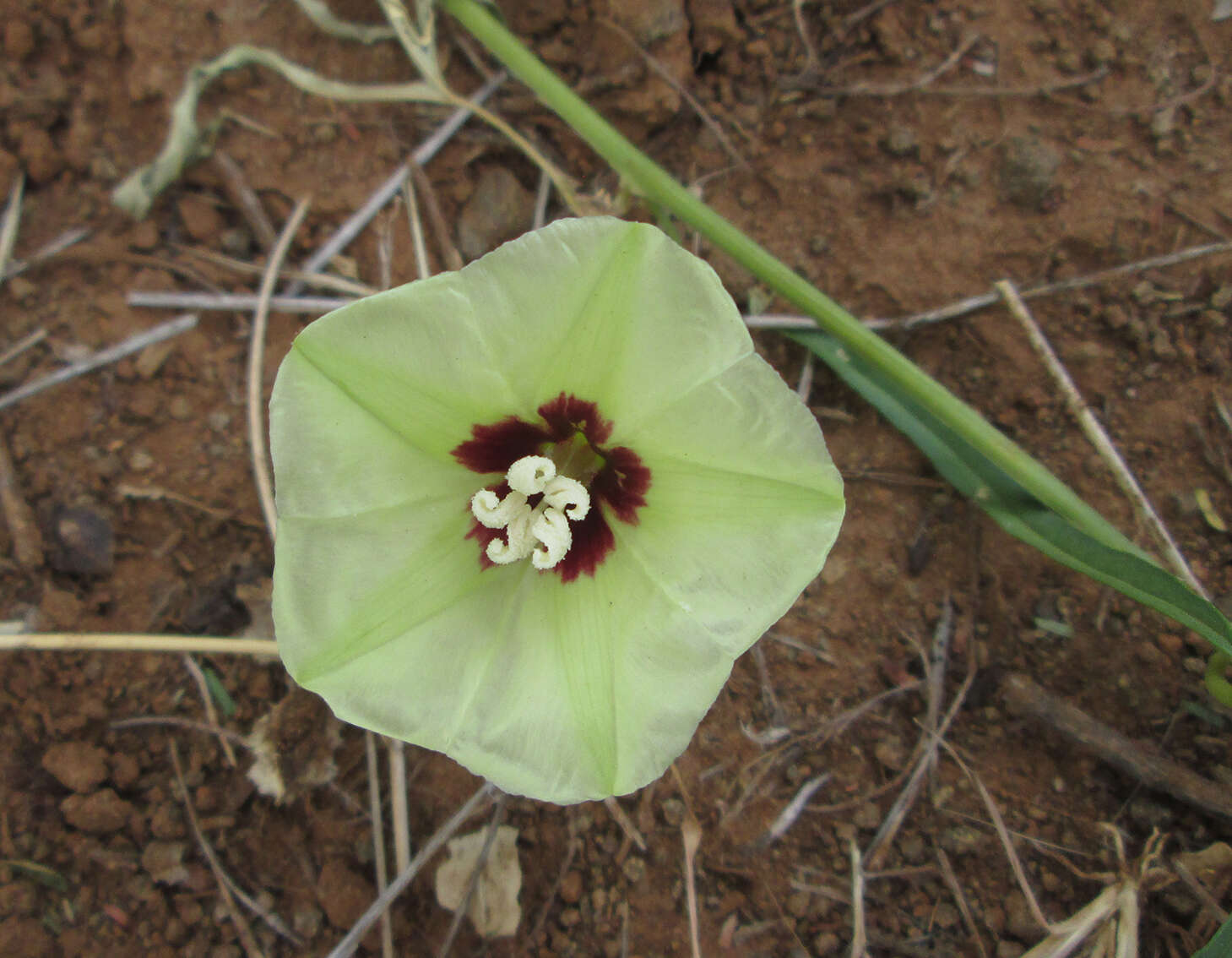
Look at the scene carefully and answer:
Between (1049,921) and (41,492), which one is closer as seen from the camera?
(1049,921)

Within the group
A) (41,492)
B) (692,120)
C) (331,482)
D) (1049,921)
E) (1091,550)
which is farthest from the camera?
(692,120)

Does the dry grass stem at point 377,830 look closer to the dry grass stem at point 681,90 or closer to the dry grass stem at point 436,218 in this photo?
the dry grass stem at point 436,218

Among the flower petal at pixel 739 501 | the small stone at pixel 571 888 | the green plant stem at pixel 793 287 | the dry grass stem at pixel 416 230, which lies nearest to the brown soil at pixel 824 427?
the small stone at pixel 571 888

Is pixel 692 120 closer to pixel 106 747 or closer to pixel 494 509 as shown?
pixel 494 509

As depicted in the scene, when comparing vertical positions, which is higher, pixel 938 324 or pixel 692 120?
pixel 692 120

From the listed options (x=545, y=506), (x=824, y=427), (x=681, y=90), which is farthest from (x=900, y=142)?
(x=545, y=506)

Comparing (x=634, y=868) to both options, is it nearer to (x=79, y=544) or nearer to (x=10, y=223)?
(x=79, y=544)

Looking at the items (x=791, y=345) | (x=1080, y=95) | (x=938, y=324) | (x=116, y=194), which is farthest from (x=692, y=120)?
(x=116, y=194)
